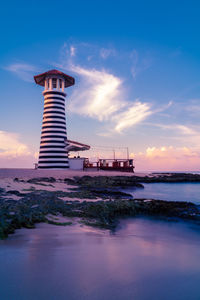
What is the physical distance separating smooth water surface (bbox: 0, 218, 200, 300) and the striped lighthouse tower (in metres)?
35.1

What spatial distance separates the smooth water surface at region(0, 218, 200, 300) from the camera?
204 cm

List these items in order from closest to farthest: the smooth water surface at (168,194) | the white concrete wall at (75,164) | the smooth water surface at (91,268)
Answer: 1. the smooth water surface at (91,268)
2. the smooth water surface at (168,194)
3. the white concrete wall at (75,164)

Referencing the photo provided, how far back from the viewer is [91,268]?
257 centimetres

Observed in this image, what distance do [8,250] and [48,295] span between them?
1312 mm

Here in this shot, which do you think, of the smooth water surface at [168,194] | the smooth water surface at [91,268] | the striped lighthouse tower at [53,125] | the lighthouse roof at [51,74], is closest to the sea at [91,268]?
the smooth water surface at [91,268]

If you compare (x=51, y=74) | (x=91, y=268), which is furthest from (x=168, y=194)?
(x=51, y=74)

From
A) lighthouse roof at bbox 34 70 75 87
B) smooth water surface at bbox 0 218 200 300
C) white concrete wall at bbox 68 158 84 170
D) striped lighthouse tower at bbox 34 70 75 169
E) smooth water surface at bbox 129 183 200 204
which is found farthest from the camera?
white concrete wall at bbox 68 158 84 170

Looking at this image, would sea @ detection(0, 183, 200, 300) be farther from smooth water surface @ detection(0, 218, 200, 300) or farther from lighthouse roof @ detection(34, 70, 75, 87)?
lighthouse roof @ detection(34, 70, 75, 87)

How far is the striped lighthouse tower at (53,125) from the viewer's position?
38594 millimetres

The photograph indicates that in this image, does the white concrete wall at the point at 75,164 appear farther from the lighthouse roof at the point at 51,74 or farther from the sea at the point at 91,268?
the sea at the point at 91,268

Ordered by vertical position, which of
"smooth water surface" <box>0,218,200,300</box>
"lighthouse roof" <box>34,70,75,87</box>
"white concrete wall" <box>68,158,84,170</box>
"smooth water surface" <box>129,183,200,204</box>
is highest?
"lighthouse roof" <box>34,70,75,87</box>

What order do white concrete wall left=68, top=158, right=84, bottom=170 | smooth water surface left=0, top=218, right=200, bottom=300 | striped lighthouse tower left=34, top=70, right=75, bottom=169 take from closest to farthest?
smooth water surface left=0, top=218, right=200, bottom=300 → striped lighthouse tower left=34, top=70, right=75, bottom=169 → white concrete wall left=68, top=158, right=84, bottom=170

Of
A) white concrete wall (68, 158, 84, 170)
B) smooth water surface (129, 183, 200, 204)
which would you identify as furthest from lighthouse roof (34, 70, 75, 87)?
smooth water surface (129, 183, 200, 204)

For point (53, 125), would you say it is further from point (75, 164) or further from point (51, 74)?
point (51, 74)
